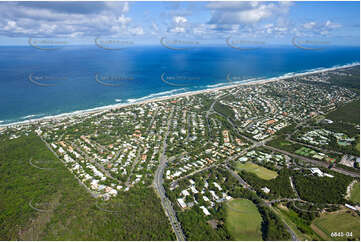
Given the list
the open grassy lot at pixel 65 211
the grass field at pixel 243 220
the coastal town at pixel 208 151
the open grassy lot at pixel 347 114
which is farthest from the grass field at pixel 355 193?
the open grassy lot at pixel 347 114

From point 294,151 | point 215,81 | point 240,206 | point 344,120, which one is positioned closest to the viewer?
point 240,206

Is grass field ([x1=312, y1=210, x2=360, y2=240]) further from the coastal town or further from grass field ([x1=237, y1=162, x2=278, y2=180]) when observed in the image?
grass field ([x1=237, y1=162, x2=278, y2=180])

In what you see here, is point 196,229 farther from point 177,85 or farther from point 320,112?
point 177,85

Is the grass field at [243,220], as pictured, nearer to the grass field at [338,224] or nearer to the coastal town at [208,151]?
the coastal town at [208,151]

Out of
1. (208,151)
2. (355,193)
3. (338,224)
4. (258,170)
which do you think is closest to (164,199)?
(208,151)

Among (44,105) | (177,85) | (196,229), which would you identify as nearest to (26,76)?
(44,105)

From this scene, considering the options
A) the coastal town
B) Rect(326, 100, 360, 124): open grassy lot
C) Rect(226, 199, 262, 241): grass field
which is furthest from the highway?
Rect(326, 100, 360, 124): open grassy lot
